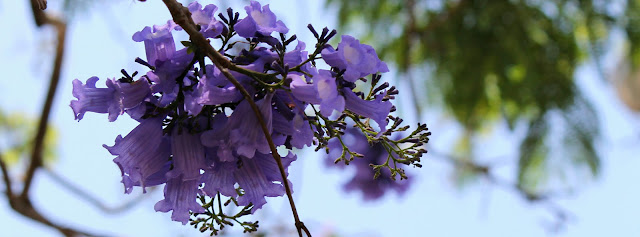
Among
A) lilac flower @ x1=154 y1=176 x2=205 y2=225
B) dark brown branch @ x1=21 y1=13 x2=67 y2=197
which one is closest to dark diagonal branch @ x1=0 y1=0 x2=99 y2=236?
dark brown branch @ x1=21 y1=13 x2=67 y2=197

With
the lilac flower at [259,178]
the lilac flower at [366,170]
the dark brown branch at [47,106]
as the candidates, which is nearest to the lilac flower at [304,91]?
the lilac flower at [259,178]

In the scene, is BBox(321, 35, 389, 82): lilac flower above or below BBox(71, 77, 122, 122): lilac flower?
above

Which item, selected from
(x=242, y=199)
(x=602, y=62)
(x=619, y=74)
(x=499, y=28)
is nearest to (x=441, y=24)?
(x=499, y=28)

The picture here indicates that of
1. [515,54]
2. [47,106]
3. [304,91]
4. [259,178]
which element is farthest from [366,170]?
[304,91]

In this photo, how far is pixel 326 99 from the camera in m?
0.78

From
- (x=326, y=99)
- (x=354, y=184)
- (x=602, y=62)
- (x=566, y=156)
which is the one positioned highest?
(x=602, y=62)

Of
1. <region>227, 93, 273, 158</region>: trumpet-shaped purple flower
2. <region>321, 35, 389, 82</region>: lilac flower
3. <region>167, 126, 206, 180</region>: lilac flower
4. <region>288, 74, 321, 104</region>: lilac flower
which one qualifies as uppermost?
<region>321, 35, 389, 82</region>: lilac flower

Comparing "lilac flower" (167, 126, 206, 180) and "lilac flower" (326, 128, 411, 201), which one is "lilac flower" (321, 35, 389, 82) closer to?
"lilac flower" (167, 126, 206, 180)

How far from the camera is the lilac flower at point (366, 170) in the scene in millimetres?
2408

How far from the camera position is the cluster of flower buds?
81 centimetres

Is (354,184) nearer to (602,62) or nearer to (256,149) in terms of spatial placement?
(602,62)

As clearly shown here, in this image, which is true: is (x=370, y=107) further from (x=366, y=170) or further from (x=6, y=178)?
(x=366, y=170)

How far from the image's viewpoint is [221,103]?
811 mm

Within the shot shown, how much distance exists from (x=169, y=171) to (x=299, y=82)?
21cm
